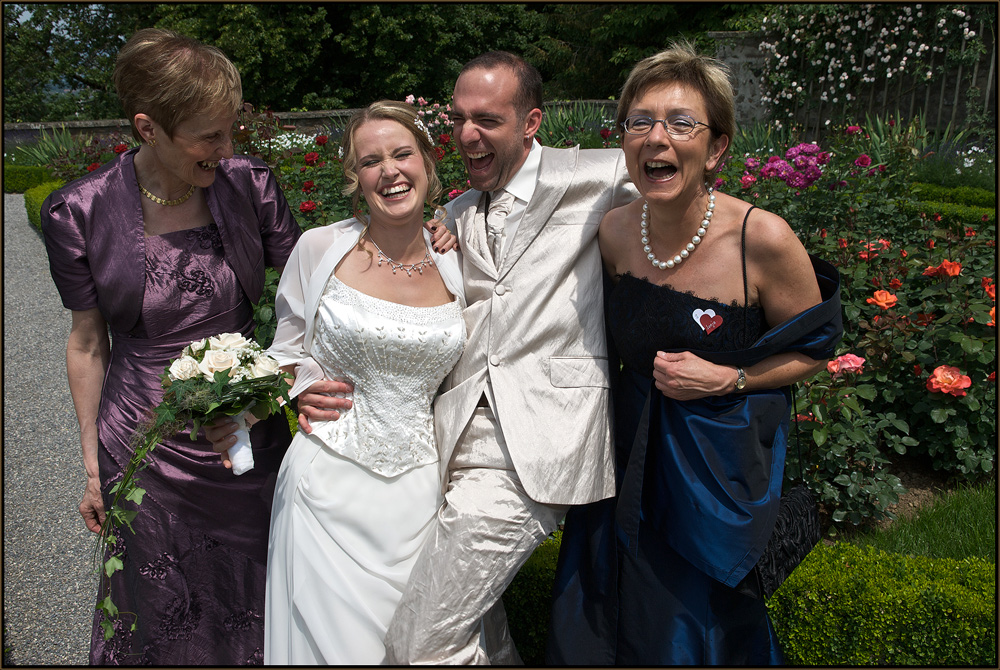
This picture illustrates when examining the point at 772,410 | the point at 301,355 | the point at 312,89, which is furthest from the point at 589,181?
the point at 312,89

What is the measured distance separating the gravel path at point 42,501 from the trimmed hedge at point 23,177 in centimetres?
516

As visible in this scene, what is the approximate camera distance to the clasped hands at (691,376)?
1.99m

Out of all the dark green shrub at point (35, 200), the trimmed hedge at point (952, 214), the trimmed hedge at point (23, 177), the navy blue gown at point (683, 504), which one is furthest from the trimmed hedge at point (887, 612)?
the trimmed hedge at point (23, 177)

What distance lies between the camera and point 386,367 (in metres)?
2.28

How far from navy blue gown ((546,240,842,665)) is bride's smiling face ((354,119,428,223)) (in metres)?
0.75

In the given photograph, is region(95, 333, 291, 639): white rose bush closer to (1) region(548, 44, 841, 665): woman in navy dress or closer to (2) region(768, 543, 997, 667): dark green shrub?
(1) region(548, 44, 841, 665): woman in navy dress

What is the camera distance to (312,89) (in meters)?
19.8

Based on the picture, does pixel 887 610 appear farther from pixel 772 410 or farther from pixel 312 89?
pixel 312 89

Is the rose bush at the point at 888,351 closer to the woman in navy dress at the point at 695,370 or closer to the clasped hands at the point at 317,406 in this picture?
the woman in navy dress at the point at 695,370

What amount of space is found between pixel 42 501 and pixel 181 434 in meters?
2.93

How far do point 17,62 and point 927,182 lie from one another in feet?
84.7

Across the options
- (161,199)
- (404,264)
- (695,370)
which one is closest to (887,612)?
(695,370)

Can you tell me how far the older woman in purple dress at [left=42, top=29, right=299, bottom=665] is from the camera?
2.24 metres

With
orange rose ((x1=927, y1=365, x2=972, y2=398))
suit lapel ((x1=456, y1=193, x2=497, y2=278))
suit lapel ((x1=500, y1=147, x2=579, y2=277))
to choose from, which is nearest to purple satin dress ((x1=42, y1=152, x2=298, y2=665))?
suit lapel ((x1=456, y1=193, x2=497, y2=278))
